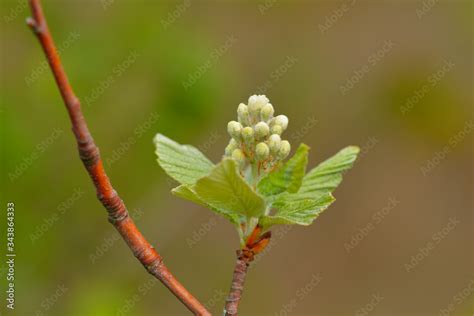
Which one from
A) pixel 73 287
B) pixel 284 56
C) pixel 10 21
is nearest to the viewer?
pixel 73 287

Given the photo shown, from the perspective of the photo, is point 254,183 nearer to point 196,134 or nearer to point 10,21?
point 196,134

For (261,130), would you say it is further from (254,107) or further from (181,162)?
(181,162)

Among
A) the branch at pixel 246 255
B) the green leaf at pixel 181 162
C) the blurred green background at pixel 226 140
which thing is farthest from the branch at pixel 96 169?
the blurred green background at pixel 226 140

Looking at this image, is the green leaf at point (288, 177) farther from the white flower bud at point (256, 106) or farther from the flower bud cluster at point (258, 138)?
the white flower bud at point (256, 106)

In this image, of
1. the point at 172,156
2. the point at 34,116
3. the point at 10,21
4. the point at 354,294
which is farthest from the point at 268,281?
the point at 172,156

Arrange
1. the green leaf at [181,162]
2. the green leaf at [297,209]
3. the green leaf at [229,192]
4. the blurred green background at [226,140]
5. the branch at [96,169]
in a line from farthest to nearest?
the blurred green background at [226,140] → the green leaf at [181,162] → the green leaf at [297,209] → the green leaf at [229,192] → the branch at [96,169]

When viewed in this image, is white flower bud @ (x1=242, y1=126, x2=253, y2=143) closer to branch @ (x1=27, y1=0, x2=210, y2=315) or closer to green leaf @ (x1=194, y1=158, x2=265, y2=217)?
green leaf @ (x1=194, y1=158, x2=265, y2=217)
